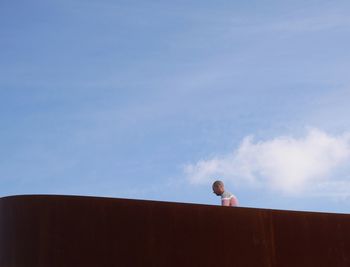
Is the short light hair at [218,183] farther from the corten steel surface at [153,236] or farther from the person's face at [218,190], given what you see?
the corten steel surface at [153,236]

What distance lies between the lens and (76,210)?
7.31 meters

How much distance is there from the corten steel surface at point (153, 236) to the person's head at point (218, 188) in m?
0.38

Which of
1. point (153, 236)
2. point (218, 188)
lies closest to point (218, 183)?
point (218, 188)

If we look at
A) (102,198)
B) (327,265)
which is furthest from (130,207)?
(327,265)

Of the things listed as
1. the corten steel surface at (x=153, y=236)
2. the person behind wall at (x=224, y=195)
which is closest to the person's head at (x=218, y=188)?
the person behind wall at (x=224, y=195)

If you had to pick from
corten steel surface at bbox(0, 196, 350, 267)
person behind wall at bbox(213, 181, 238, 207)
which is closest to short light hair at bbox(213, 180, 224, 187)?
person behind wall at bbox(213, 181, 238, 207)

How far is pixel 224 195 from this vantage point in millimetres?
7773

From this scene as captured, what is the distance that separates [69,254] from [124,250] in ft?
2.07

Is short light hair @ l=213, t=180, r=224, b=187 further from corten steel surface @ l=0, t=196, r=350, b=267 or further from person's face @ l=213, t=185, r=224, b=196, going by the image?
corten steel surface @ l=0, t=196, r=350, b=267

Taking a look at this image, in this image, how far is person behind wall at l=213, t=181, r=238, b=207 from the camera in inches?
305

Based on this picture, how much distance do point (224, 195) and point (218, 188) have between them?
4.6 inches

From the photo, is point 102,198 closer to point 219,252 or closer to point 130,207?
point 130,207

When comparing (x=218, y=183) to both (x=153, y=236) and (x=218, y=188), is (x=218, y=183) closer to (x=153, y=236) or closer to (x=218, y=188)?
(x=218, y=188)

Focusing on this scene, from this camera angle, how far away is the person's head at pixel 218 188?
7801mm
